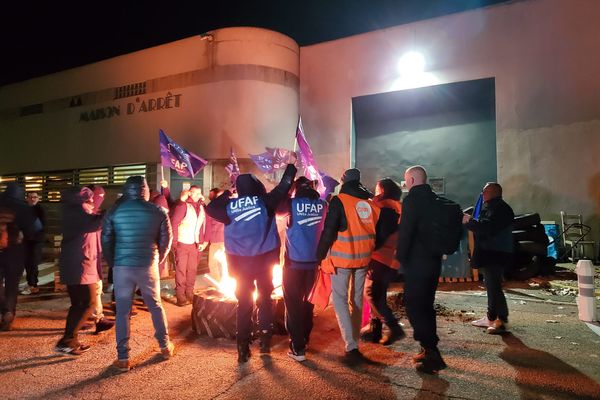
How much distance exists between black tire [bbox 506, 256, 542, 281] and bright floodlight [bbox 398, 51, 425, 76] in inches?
261

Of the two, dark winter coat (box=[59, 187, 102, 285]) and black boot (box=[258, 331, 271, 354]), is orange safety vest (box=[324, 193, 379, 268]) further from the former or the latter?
dark winter coat (box=[59, 187, 102, 285])

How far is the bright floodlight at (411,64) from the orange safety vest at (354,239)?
977 cm

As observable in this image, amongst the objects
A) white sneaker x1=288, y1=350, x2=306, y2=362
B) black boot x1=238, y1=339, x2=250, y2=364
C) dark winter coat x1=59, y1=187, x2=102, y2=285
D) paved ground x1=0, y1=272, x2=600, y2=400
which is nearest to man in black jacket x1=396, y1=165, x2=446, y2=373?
paved ground x1=0, y1=272, x2=600, y2=400

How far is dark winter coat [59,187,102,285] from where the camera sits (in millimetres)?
5051

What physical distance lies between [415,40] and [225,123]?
6.64 m

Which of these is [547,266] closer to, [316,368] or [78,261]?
[316,368]

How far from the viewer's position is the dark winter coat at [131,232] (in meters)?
4.59

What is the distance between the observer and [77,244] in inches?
204

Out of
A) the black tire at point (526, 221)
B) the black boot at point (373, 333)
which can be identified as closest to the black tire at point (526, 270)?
the black tire at point (526, 221)

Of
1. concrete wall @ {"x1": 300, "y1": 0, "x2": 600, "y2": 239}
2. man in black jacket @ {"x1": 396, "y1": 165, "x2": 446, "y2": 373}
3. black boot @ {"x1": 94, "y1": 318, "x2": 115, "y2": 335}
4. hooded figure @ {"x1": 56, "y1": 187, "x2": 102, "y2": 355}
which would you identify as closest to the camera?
man in black jacket @ {"x1": 396, "y1": 165, "x2": 446, "y2": 373}

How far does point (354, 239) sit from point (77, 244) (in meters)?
3.32

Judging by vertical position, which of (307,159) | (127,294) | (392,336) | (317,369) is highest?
(307,159)

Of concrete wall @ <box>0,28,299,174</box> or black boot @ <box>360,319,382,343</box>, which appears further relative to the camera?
concrete wall @ <box>0,28,299,174</box>

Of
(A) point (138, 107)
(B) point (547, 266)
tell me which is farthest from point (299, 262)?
(A) point (138, 107)
